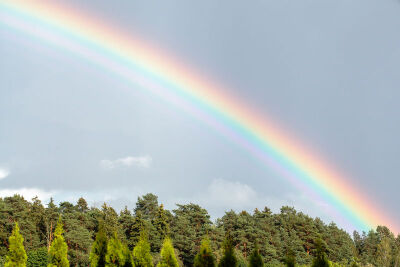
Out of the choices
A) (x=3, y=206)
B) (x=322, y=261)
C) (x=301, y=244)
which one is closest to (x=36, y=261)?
(x=3, y=206)

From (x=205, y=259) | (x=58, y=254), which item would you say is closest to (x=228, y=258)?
(x=205, y=259)

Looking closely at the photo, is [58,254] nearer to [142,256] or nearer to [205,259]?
[142,256]

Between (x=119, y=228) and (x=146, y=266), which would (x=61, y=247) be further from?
(x=119, y=228)

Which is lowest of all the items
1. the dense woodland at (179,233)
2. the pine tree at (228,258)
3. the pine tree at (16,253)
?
the pine tree at (16,253)

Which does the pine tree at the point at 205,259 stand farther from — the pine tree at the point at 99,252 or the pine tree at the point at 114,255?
the pine tree at the point at 99,252

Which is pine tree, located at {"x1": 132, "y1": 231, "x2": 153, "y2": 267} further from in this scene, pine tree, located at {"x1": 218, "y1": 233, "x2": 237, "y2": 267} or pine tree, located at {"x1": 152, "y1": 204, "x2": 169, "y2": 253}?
pine tree, located at {"x1": 152, "y1": 204, "x2": 169, "y2": 253}

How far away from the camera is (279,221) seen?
235ft

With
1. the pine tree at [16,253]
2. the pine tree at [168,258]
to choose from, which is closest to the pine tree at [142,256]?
the pine tree at [168,258]

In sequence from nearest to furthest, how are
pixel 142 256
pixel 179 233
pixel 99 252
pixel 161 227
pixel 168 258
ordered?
pixel 168 258
pixel 142 256
pixel 99 252
pixel 179 233
pixel 161 227

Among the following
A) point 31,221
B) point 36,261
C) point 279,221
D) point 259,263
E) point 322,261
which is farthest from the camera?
point 279,221

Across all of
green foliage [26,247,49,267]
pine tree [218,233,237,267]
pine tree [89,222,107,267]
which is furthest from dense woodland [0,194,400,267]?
pine tree [218,233,237,267]

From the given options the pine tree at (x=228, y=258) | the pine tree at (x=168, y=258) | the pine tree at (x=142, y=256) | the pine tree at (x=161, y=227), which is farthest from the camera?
the pine tree at (x=161, y=227)

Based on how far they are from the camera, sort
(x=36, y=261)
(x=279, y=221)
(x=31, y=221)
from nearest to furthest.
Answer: (x=36, y=261) < (x=31, y=221) < (x=279, y=221)

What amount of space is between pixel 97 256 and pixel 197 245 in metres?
30.9
